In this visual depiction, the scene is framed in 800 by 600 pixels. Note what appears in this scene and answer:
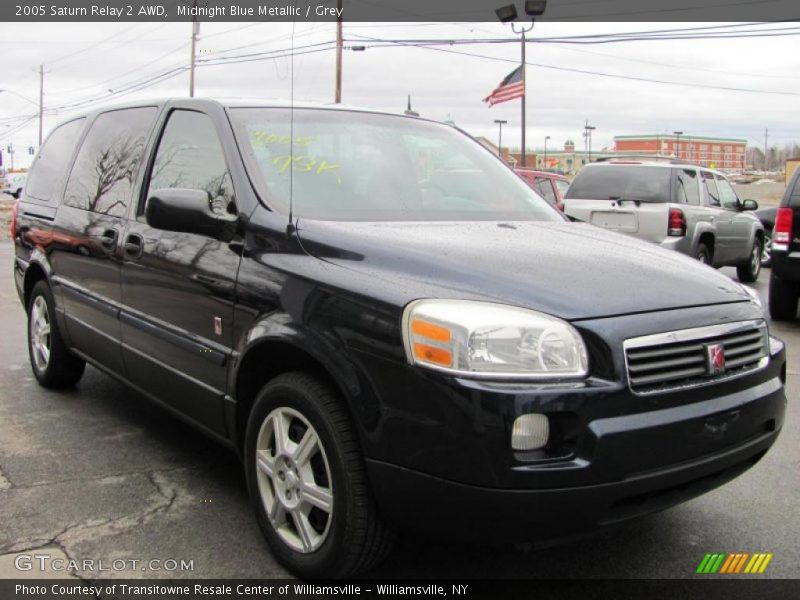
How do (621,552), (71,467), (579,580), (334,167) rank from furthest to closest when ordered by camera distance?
(71,467) → (334,167) → (621,552) → (579,580)

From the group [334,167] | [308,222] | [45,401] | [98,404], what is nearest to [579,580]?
[308,222]

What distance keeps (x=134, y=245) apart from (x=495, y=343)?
7.35ft

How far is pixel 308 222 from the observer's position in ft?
9.82

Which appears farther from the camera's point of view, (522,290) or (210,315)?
(210,315)

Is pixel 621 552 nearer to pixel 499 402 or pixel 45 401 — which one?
pixel 499 402

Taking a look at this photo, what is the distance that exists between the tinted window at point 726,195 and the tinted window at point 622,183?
190 centimetres

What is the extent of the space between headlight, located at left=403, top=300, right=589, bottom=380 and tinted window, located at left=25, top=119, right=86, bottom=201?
3615mm

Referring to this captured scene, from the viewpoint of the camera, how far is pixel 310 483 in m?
2.74

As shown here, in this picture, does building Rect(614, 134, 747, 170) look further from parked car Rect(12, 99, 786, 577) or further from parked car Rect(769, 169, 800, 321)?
parked car Rect(12, 99, 786, 577)

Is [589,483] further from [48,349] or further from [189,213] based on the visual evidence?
[48,349]

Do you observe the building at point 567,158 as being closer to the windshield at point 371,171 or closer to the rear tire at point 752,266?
the rear tire at point 752,266

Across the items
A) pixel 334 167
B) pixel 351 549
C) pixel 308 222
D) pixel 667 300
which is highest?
pixel 334 167

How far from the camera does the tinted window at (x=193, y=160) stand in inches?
134

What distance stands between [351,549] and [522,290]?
1001mm
